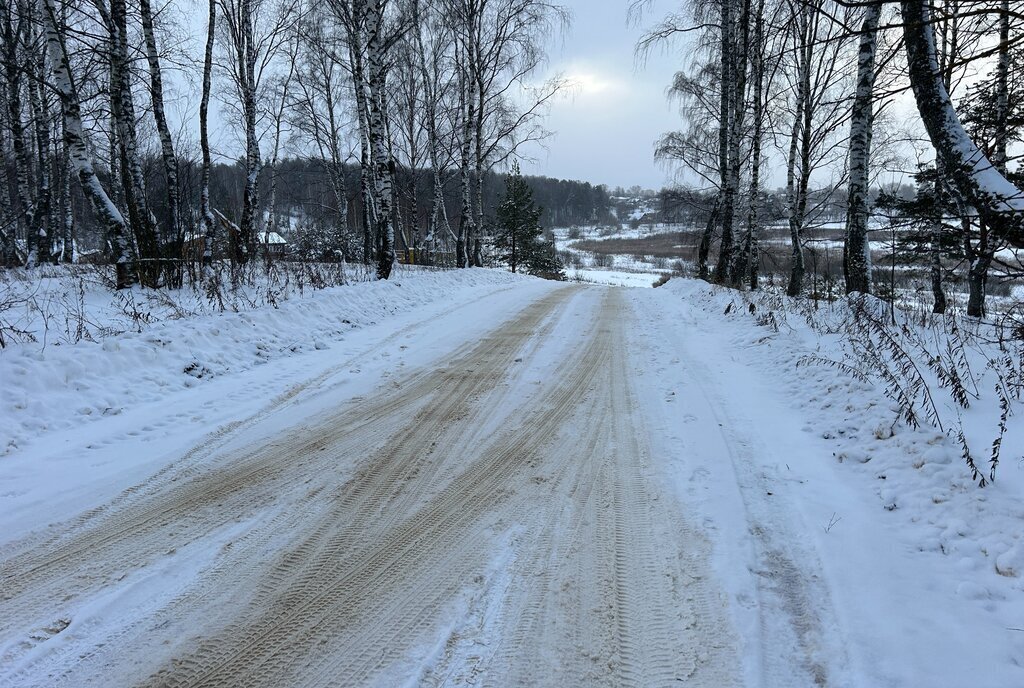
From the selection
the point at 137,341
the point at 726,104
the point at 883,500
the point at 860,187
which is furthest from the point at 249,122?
the point at 883,500

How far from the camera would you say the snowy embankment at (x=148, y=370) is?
12.0 ft

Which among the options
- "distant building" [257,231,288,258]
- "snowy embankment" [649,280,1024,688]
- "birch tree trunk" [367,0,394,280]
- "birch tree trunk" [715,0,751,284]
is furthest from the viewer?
"distant building" [257,231,288,258]

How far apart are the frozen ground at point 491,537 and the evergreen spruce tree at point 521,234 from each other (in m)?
25.1

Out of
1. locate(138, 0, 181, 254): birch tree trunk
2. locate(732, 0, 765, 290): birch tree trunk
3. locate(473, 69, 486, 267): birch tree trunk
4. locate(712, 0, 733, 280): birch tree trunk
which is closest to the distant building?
locate(138, 0, 181, 254): birch tree trunk

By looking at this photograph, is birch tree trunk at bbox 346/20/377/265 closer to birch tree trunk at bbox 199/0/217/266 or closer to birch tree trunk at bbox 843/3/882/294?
birch tree trunk at bbox 199/0/217/266

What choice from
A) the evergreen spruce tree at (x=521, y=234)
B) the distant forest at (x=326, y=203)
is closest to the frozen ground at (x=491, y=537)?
the distant forest at (x=326, y=203)

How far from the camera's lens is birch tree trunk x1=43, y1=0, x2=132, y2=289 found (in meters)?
8.64

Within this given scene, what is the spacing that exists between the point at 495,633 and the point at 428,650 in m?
0.28

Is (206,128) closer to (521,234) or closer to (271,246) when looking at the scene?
(271,246)

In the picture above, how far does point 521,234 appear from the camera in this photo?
31359 millimetres

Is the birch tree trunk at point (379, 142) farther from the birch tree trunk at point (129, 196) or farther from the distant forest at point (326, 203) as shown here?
the distant forest at point (326, 203)

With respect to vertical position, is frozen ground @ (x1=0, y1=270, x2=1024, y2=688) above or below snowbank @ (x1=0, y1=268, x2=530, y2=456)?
below

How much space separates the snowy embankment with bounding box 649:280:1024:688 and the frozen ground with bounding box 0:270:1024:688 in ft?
0.05

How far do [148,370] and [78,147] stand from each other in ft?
22.4
